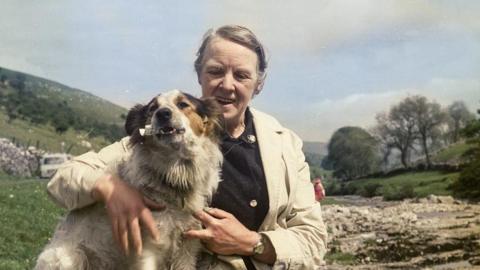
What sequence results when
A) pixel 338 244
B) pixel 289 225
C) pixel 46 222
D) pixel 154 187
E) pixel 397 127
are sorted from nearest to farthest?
pixel 154 187 → pixel 289 225 → pixel 46 222 → pixel 338 244 → pixel 397 127

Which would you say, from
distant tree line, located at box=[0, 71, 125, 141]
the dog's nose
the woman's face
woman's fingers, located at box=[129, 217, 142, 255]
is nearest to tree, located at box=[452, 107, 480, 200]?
the woman's face

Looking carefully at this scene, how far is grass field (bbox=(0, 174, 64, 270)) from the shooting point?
35.9 feet

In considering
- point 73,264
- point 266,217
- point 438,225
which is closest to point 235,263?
point 266,217

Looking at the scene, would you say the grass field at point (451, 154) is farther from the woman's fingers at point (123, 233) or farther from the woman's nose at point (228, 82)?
the woman's fingers at point (123, 233)

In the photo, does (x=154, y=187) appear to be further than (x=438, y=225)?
No

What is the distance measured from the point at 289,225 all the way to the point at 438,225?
21.7m

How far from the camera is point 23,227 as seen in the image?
1325cm

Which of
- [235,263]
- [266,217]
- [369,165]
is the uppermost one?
[266,217]

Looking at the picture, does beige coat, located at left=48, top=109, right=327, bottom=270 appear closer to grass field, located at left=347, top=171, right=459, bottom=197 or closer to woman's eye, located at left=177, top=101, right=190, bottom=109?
woman's eye, located at left=177, top=101, right=190, bottom=109

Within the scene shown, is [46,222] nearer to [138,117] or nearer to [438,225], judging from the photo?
[138,117]

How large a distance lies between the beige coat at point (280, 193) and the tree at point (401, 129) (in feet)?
216

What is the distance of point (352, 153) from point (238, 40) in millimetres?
79161

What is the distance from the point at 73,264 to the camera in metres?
3.86

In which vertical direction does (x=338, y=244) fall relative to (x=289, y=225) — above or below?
below
